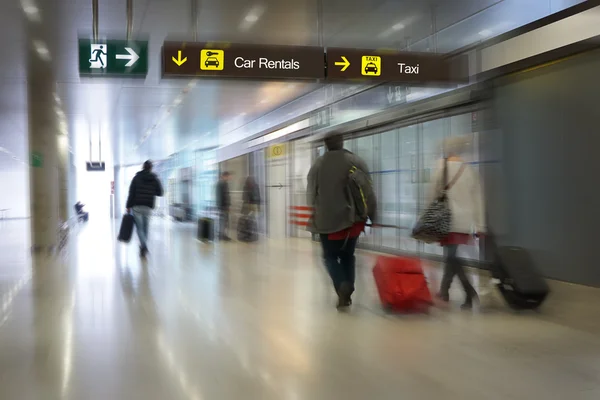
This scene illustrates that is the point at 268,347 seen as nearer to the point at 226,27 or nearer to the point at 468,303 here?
the point at 468,303

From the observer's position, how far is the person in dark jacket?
Answer: 10281 millimetres

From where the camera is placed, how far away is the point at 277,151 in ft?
55.5

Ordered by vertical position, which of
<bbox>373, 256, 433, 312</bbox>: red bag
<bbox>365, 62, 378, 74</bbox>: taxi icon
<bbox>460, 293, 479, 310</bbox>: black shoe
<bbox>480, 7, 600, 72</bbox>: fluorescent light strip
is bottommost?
<bbox>460, 293, 479, 310</bbox>: black shoe

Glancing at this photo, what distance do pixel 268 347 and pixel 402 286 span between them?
1.74 meters

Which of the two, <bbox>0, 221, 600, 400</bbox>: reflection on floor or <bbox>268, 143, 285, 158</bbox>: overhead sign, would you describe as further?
<bbox>268, 143, 285, 158</bbox>: overhead sign

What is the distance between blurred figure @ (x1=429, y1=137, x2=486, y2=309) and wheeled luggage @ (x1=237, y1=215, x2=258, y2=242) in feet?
30.7

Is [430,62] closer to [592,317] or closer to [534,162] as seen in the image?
[534,162]

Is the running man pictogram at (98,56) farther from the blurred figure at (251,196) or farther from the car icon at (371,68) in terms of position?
the blurred figure at (251,196)

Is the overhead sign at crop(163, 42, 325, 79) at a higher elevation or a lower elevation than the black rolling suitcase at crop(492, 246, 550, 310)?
higher

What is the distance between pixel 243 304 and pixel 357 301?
48.8 inches

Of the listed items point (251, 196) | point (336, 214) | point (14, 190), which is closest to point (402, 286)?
point (336, 214)

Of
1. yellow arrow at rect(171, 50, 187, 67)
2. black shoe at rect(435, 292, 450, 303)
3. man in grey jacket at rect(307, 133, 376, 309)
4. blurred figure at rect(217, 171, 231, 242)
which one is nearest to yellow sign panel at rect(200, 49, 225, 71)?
yellow arrow at rect(171, 50, 187, 67)

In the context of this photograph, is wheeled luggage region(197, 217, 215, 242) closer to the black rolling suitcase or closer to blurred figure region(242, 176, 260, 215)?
blurred figure region(242, 176, 260, 215)

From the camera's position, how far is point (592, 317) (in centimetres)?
546
